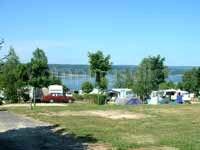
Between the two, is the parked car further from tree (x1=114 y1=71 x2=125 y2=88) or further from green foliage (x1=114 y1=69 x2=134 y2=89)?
tree (x1=114 y1=71 x2=125 y2=88)

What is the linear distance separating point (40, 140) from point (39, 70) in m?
41.6

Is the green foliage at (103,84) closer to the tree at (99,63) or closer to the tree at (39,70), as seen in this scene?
the tree at (99,63)

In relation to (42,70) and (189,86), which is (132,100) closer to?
(42,70)

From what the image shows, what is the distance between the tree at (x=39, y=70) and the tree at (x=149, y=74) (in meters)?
10.0

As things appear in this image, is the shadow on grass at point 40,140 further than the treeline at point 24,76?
No

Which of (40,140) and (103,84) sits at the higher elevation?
(103,84)

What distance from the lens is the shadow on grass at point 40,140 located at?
52.7ft

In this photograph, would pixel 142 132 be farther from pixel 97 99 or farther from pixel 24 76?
pixel 24 76

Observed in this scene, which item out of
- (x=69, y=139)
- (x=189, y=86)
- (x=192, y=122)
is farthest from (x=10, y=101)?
(x=69, y=139)

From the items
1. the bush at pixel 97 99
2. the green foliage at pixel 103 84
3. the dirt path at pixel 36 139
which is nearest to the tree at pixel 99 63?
the green foliage at pixel 103 84

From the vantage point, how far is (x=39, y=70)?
5903 cm

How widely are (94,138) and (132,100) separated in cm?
3147

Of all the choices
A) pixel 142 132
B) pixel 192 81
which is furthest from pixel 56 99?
pixel 142 132

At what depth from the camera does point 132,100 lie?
162ft
